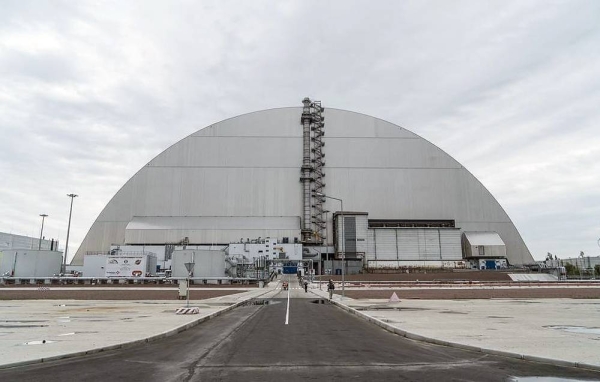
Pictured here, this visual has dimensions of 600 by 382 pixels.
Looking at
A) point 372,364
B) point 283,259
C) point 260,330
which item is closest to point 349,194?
point 283,259

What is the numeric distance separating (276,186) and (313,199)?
8109 mm

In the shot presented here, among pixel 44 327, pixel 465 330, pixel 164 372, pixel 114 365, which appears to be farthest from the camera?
pixel 44 327

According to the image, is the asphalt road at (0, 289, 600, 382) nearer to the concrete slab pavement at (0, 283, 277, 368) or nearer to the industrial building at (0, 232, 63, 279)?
the concrete slab pavement at (0, 283, 277, 368)

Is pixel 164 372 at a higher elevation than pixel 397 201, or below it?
below

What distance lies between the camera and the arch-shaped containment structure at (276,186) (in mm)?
89438

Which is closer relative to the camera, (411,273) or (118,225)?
(411,273)

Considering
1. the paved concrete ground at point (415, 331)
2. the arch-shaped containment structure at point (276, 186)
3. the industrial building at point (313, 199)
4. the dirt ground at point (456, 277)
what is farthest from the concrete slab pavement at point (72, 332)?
the arch-shaped containment structure at point (276, 186)

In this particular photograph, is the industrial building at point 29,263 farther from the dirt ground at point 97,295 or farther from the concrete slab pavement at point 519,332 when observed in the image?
the concrete slab pavement at point 519,332

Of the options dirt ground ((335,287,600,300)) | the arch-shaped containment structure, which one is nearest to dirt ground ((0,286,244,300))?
dirt ground ((335,287,600,300))

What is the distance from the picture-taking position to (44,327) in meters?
16.0

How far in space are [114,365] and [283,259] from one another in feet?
249

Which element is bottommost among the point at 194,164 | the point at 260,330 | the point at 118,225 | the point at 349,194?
the point at 260,330

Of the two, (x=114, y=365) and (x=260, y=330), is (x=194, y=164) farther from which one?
(x=114, y=365)

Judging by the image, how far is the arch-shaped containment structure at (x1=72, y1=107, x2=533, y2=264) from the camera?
89.4m
